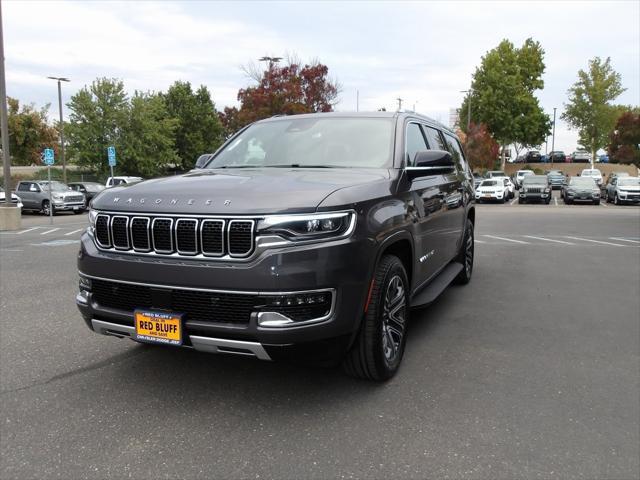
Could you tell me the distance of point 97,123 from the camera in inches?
1523

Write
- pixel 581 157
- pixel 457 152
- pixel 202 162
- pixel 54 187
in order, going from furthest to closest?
pixel 581 157
pixel 54 187
pixel 457 152
pixel 202 162

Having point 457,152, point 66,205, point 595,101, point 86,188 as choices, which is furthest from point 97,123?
point 595,101

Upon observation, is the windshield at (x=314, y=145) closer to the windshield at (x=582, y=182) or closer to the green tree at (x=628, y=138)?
the windshield at (x=582, y=182)

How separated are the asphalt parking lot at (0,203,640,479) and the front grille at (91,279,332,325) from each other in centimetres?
66

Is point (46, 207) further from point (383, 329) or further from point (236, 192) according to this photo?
point (383, 329)

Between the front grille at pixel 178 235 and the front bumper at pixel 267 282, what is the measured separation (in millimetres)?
66

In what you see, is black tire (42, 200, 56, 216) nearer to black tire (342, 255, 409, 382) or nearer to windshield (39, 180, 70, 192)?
windshield (39, 180, 70, 192)

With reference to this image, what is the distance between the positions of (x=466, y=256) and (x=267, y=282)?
15.6 feet

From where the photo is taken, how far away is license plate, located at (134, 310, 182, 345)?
3170 millimetres

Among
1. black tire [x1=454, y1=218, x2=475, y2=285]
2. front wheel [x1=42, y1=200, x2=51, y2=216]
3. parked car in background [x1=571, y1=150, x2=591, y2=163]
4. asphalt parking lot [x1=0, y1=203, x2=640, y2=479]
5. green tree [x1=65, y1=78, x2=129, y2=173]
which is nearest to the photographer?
Answer: asphalt parking lot [x1=0, y1=203, x2=640, y2=479]

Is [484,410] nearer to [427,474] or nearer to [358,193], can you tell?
[427,474]

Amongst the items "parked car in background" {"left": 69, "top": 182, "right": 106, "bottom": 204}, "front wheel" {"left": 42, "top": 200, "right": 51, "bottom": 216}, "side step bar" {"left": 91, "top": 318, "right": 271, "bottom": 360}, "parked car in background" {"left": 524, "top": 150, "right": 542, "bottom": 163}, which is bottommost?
"front wheel" {"left": 42, "top": 200, "right": 51, "bottom": 216}

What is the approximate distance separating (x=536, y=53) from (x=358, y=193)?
6444 cm

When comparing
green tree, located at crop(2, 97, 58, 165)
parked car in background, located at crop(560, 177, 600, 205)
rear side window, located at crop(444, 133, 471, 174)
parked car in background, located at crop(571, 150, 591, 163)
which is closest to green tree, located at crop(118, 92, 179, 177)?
green tree, located at crop(2, 97, 58, 165)
